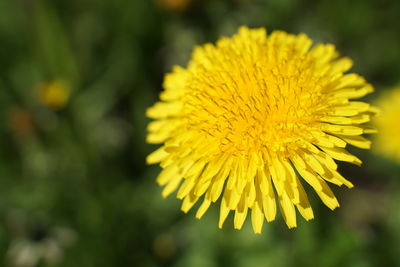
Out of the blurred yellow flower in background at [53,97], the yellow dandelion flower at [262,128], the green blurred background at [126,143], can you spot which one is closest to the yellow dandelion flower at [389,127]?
the green blurred background at [126,143]

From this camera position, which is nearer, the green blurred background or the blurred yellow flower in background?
the green blurred background

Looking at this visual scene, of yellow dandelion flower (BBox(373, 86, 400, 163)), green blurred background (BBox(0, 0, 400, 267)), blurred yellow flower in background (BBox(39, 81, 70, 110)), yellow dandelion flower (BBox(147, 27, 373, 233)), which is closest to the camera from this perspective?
yellow dandelion flower (BBox(147, 27, 373, 233))

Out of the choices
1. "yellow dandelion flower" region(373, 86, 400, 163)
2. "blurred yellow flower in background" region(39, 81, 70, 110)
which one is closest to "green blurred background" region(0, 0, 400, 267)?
"blurred yellow flower in background" region(39, 81, 70, 110)

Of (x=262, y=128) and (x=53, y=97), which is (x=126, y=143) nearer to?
(x=53, y=97)

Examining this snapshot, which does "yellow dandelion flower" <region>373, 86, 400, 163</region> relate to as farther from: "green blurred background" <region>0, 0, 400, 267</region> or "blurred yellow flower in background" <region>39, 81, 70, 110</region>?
"blurred yellow flower in background" <region>39, 81, 70, 110</region>

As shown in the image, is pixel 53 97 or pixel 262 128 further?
pixel 53 97

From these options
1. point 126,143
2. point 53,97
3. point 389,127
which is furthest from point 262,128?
point 126,143

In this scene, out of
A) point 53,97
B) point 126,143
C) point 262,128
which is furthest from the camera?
point 126,143

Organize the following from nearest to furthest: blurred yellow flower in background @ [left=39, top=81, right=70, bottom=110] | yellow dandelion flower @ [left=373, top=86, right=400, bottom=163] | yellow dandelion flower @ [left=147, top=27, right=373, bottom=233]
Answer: yellow dandelion flower @ [left=147, top=27, right=373, bottom=233]
blurred yellow flower in background @ [left=39, top=81, right=70, bottom=110]
yellow dandelion flower @ [left=373, top=86, right=400, bottom=163]
